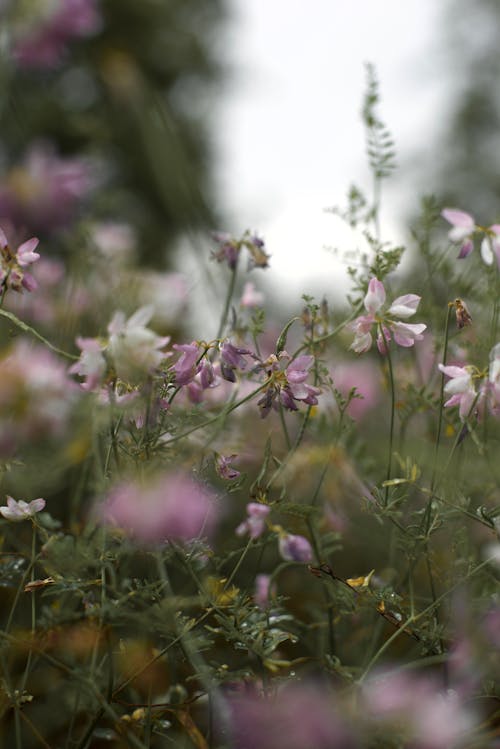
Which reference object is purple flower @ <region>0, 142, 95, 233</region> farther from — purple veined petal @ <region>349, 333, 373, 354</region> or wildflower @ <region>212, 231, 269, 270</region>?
purple veined petal @ <region>349, 333, 373, 354</region>

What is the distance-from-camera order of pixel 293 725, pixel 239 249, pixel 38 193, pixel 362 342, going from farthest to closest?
pixel 38 193, pixel 239 249, pixel 362 342, pixel 293 725

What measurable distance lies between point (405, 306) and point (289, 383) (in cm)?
11

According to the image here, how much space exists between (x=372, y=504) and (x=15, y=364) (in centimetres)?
32

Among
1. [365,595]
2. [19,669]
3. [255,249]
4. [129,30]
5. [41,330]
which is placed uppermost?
[255,249]

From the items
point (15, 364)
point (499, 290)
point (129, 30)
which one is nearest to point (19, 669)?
point (15, 364)

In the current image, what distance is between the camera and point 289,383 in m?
0.65

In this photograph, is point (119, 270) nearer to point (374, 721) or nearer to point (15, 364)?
point (15, 364)

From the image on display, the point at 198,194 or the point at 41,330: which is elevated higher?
the point at 198,194

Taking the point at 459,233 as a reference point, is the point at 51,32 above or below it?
above

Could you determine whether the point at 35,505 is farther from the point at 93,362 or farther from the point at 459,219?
the point at 459,219

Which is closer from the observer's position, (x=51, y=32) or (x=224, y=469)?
(x=224, y=469)

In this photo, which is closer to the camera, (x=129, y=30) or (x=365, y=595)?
(x=365, y=595)

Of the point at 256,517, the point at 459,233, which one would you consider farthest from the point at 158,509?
the point at 459,233

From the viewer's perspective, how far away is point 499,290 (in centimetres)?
72
